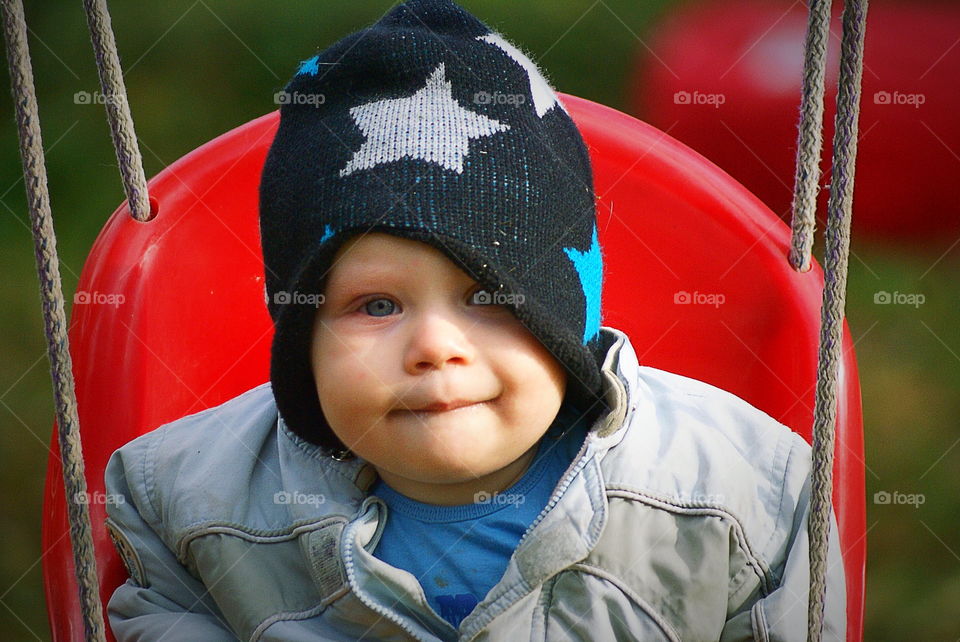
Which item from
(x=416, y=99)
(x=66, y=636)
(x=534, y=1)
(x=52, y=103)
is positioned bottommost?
(x=66, y=636)

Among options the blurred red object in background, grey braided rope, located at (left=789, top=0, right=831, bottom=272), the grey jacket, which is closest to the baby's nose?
the grey jacket

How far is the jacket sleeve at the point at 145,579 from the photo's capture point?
0.97m

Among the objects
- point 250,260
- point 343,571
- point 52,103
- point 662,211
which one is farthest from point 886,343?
point 52,103

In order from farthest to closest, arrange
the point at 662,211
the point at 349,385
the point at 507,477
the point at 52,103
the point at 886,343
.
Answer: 1. the point at 52,103
2. the point at 886,343
3. the point at 662,211
4. the point at 507,477
5. the point at 349,385

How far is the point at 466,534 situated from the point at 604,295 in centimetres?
34

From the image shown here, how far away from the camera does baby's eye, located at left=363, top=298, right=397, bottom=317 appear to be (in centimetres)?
87

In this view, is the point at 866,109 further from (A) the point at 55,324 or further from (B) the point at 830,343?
(A) the point at 55,324

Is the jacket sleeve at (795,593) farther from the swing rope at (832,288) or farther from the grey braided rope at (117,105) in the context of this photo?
the grey braided rope at (117,105)

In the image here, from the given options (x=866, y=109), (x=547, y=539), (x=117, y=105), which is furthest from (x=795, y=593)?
(x=866, y=109)

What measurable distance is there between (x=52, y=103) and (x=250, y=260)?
157cm

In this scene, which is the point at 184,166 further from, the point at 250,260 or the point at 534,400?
the point at 534,400

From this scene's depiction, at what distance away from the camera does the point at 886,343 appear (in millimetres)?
2068

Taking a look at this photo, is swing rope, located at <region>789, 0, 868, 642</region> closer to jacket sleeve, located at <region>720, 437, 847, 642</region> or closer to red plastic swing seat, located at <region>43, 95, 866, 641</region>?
jacket sleeve, located at <region>720, 437, 847, 642</region>

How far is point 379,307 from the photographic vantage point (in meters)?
0.87
